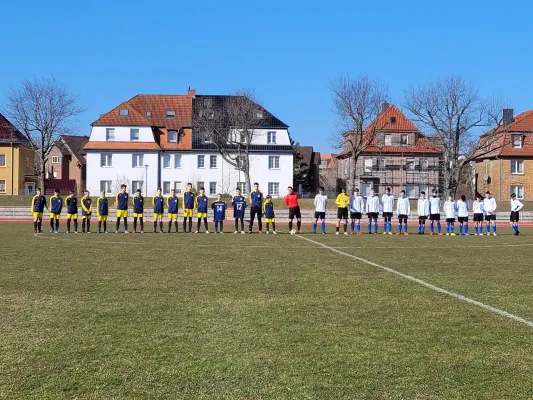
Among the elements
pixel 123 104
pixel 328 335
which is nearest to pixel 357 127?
pixel 123 104

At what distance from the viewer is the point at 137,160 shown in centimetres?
6612

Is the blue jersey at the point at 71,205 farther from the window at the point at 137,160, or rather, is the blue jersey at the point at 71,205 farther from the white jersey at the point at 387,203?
the window at the point at 137,160

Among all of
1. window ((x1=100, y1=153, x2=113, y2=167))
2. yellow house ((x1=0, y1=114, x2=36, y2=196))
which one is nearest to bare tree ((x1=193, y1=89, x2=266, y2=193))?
window ((x1=100, y1=153, x2=113, y2=167))

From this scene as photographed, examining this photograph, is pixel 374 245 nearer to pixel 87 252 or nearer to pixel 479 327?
pixel 87 252

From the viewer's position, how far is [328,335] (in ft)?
22.5

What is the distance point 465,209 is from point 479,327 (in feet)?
74.0

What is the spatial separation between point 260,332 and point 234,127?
2276 inches

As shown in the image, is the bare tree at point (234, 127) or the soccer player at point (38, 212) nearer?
the soccer player at point (38, 212)

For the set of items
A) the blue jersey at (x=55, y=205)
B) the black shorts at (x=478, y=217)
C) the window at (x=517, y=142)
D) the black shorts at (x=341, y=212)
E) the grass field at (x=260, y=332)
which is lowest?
the grass field at (x=260, y=332)

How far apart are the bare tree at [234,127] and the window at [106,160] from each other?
8.96 meters

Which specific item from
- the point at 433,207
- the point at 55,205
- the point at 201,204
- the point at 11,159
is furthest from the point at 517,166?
the point at 11,159

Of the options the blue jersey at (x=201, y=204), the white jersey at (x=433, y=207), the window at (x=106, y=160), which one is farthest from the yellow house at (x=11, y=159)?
the white jersey at (x=433, y=207)

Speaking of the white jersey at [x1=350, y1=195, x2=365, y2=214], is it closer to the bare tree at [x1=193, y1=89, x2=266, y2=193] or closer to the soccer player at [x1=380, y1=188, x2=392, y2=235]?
the soccer player at [x1=380, y1=188, x2=392, y2=235]

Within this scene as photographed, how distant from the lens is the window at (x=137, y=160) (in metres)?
65.9
